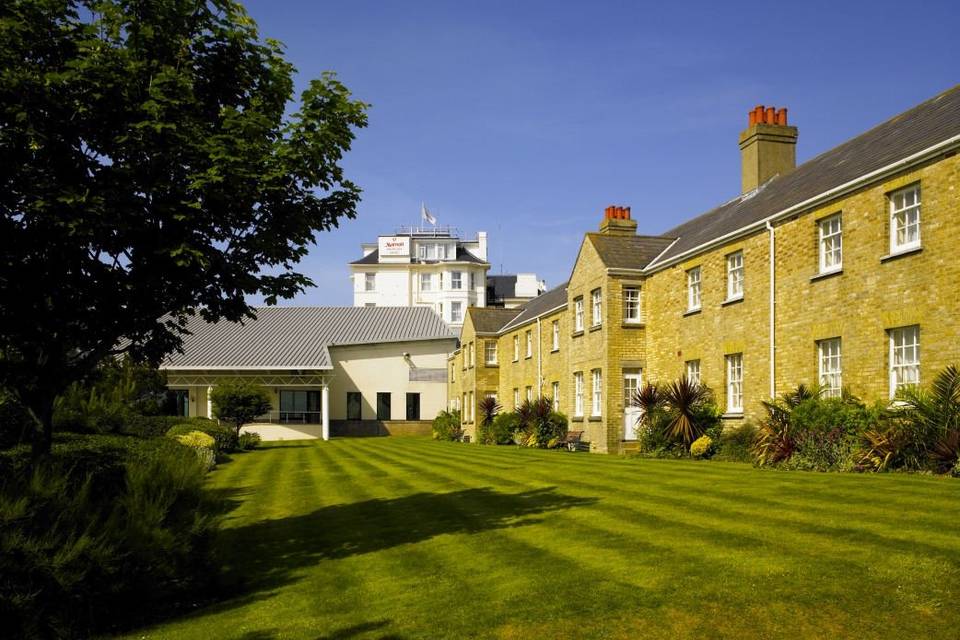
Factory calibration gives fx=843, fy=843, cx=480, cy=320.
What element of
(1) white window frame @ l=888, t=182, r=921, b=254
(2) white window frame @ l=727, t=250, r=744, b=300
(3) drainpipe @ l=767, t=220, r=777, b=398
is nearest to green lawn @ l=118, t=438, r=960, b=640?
(1) white window frame @ l=888, t=182, r=921, b=254

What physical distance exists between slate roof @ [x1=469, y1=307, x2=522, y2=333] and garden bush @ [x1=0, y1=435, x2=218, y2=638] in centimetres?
3532

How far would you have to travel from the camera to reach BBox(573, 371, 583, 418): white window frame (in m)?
30.2

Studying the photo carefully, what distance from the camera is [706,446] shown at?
21.6 meters

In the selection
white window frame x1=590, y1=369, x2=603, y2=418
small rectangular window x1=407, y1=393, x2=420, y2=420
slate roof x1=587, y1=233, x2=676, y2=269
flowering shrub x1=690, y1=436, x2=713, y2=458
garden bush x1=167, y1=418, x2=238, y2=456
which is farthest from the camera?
small rectangular window x1=407, y1=393, x2=420, y2=420

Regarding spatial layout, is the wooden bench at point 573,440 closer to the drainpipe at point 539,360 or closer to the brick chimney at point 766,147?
the drainpipe at point 539,360

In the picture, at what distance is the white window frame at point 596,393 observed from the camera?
91.8ft

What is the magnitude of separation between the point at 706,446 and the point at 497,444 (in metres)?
16.4

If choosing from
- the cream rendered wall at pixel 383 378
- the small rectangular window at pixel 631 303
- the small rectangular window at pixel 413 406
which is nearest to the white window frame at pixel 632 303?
the small rectangular window at pixel 631 303

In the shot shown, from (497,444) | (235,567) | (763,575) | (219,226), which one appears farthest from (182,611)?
(497,444)

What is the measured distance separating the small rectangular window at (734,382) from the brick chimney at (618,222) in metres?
13.0

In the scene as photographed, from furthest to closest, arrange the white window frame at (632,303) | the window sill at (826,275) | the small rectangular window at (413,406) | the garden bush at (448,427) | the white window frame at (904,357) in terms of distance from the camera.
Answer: the small rectangular window at (413,406) → the garden bush at (448,427) → the white window frame at (632,303) → the window sill at (826,275) → the white window frame at (904,357)

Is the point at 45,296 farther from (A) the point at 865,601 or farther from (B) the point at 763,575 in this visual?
(A) the point at 865,601

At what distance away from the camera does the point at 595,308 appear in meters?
28.4

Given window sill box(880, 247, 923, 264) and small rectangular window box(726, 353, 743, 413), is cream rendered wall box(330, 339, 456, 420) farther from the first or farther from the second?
window sill box(880, 247, 923, 264)
